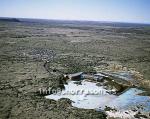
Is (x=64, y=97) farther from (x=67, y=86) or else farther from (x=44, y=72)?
(x=44, y=72)

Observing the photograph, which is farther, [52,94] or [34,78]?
[34,78]

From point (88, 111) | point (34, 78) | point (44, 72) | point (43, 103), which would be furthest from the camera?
point (44, 72)

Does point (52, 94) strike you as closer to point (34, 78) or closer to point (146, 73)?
point (34, 78)

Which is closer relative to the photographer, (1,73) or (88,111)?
(88,111)

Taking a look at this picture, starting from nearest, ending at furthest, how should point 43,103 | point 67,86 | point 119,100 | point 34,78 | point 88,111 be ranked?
point 88,111, point 43,103, point 119,100, point 67,86, point 34,78

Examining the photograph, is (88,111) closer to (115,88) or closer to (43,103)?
(43,103)

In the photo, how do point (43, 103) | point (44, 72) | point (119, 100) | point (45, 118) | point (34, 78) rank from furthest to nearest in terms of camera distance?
1. point (44, 72)
2. point (34, 78)
3. point (119, 100)
4. point (43, 103)
5. point (45, 118)

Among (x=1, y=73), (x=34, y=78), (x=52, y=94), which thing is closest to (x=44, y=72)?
(x=34, y=78)

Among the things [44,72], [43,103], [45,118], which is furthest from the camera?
[44,72]

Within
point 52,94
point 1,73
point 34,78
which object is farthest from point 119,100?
point 1,73
